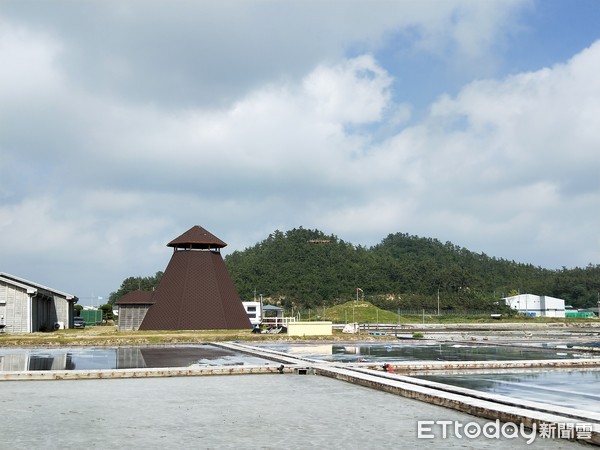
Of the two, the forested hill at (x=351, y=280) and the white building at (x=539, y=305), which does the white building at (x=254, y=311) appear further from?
the white building at (x=539, y=305)

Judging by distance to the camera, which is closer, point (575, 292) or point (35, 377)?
point (35, 377)

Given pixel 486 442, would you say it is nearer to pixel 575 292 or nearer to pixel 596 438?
pixel 596 438

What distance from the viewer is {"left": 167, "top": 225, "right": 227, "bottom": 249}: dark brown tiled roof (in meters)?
60.4

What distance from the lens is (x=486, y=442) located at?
10.6 metres

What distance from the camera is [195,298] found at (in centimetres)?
5800

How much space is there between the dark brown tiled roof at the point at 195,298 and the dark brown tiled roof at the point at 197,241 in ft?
2.60

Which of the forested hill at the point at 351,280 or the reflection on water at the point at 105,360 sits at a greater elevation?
the forested hill at the point at 351,280

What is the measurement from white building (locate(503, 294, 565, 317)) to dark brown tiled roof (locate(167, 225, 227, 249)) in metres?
106

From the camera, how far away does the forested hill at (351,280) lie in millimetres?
132625

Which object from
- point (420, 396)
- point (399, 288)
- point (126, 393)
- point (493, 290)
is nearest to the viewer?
point (420, 396)

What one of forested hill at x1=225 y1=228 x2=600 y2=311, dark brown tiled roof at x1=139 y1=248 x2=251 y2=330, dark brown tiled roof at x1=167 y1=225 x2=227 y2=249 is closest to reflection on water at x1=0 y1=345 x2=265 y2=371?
dark brown tiled roof at x1=139 y1=248 x2=251 y2=330

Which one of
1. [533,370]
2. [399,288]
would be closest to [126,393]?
[533,370]

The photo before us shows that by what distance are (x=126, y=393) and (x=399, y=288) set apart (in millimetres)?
133070

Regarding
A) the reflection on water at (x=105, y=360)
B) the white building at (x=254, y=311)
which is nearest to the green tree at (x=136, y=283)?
the white building at (x=254, y=311)
